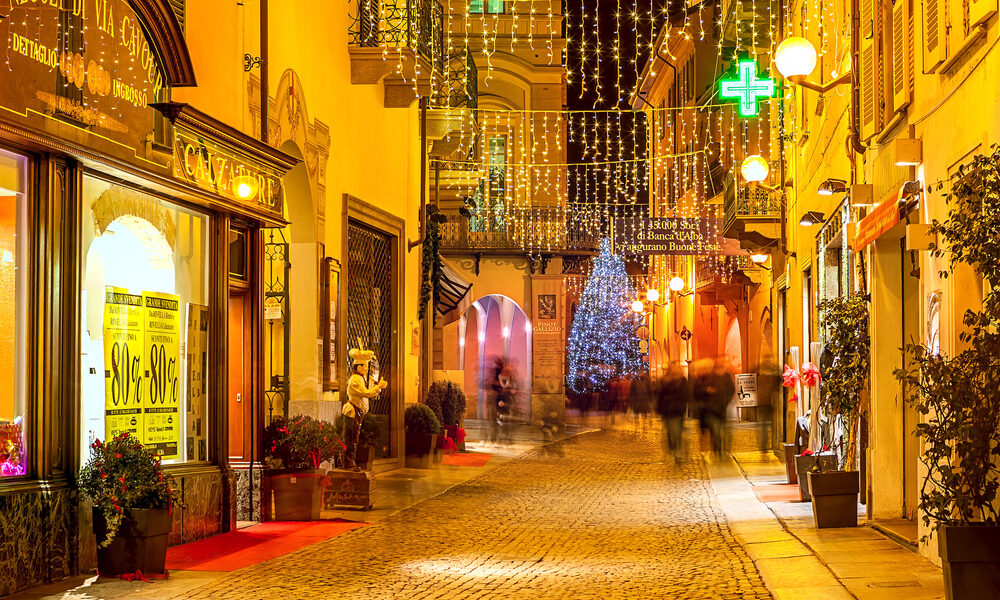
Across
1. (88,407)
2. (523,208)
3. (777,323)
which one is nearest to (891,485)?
(88,407)

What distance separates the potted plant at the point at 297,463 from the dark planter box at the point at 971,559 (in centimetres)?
786

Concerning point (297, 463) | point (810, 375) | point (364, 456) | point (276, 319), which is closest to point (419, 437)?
point (364, 456)

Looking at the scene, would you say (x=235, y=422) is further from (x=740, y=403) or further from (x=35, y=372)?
(x=740, y=403)

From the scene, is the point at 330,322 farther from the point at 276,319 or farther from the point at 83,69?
the point at 83,69

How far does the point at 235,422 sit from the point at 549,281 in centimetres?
2598

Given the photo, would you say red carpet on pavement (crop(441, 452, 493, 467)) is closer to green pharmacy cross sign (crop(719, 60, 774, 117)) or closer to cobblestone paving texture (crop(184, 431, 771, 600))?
cobblestone paving texture (crop(184, 431, 771, 600))

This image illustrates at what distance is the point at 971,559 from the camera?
6.76m

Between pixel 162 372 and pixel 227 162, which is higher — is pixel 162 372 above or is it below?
below

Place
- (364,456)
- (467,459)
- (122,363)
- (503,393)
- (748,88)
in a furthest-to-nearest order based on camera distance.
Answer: (503,393)
(748,88)
(467,459)
(364,456)
(122,363)

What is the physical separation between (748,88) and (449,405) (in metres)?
8.51

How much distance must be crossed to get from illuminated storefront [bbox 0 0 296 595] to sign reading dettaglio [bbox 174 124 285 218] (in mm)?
24

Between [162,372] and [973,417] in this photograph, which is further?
[162,372]

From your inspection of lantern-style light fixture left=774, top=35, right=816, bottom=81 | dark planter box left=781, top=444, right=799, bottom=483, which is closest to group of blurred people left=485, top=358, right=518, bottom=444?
dark planter box left=781, top=444, right=799, bottom=483

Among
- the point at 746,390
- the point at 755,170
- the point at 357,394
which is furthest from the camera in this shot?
the point at 746,390
